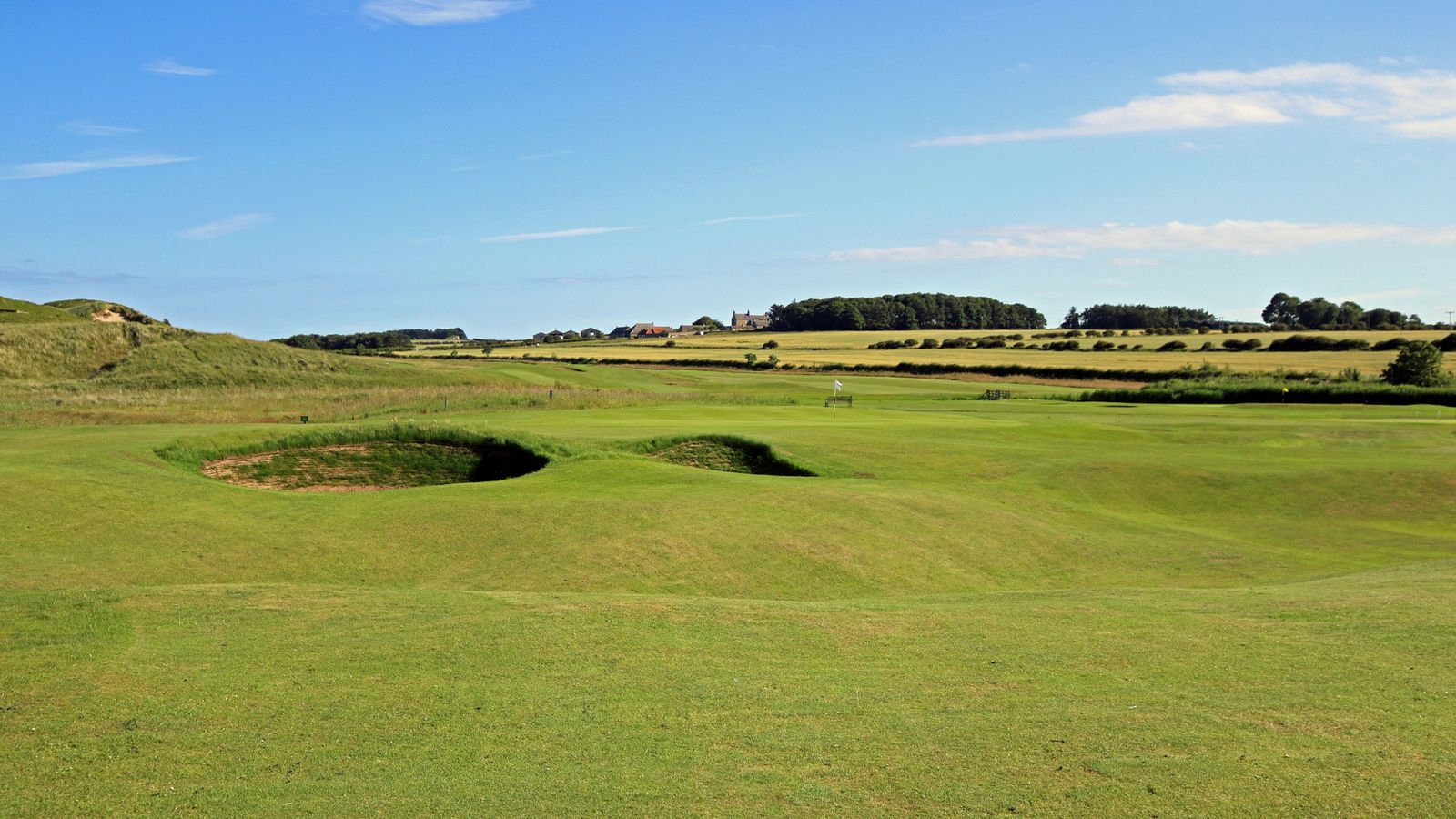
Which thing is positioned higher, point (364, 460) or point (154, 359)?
point (154, 359)

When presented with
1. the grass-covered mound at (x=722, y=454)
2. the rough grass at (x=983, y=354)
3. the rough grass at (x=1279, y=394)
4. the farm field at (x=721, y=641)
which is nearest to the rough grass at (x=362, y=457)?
the farm field at (x=721, y=641)

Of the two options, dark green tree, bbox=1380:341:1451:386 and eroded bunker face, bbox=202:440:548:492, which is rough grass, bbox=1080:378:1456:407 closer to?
dark green tree, bbox=1380:341:1451:386

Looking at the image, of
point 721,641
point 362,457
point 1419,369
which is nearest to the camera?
point 721,641

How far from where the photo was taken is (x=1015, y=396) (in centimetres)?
7538

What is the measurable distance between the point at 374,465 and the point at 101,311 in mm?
79125

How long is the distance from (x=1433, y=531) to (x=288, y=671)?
92.9 feet

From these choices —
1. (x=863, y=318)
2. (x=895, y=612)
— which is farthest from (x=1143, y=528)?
(x=863, y=318)

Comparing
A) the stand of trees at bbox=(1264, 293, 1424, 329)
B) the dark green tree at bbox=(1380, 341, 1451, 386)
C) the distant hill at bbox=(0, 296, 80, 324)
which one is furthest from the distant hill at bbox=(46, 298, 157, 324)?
the stand of trees at bbox=(1264, 293, 1424, 329)

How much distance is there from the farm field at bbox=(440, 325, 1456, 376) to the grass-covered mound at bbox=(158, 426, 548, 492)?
73.1 metres

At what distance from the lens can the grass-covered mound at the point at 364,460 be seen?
3039 centimetres

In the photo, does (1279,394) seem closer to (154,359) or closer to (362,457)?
(362,457)

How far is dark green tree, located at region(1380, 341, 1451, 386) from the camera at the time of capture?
2758 inches

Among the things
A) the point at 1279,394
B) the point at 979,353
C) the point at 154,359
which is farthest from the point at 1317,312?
the point at 154,359

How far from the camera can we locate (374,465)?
31.5m
